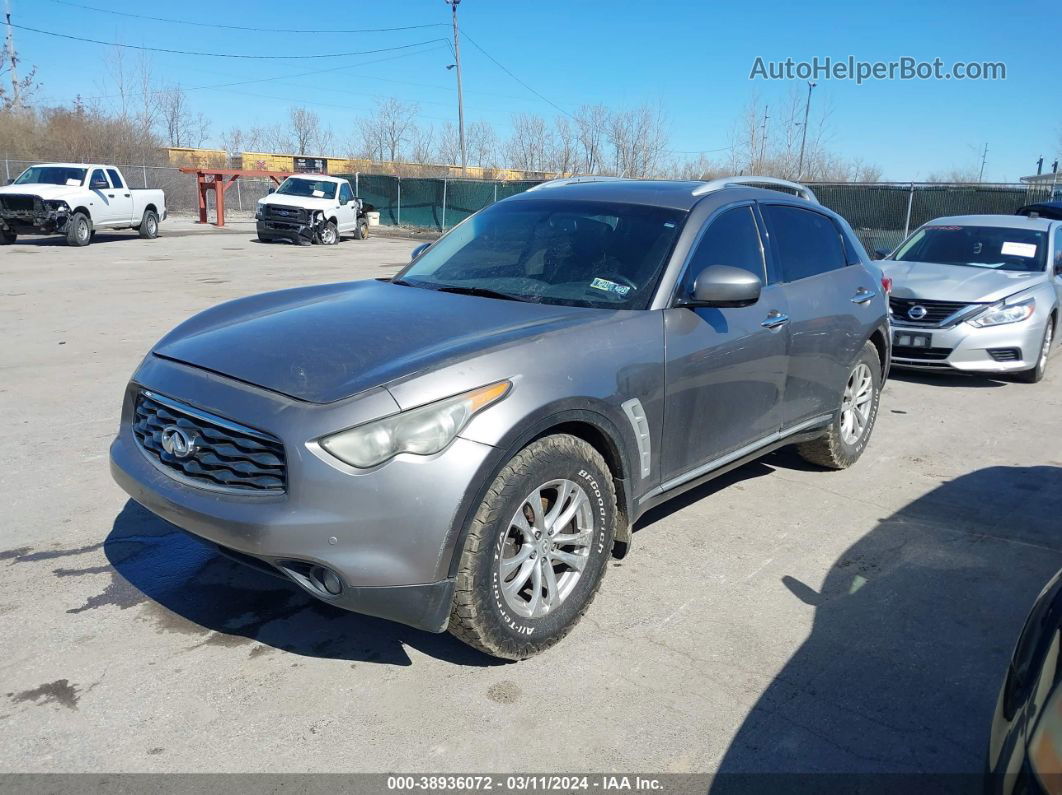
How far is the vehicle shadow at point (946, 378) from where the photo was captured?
865 centimetres

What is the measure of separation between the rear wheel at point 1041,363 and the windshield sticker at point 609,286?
6502mm

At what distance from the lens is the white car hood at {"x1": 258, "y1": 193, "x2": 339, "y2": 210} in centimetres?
2357

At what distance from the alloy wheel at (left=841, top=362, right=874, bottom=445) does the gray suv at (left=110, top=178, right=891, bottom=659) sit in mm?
821

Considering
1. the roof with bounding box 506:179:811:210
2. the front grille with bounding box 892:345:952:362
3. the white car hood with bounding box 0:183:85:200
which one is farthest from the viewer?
the white car hood with bounding box 0:183:85:200

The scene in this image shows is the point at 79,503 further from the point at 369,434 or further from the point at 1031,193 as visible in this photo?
the point at 1031,193

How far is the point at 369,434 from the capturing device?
2.80 m

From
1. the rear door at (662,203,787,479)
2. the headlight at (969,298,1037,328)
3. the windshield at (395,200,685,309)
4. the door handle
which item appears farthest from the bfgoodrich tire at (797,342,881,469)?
the headlight at (969,298,1037,328)

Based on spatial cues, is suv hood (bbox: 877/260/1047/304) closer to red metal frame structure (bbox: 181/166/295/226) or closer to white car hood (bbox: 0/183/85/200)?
white car hood (bbox: 0/183/85/200)

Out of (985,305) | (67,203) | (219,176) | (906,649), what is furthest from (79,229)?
(906,649)

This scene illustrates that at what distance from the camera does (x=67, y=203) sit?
20547mm

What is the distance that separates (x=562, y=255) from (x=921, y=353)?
18.6 feet

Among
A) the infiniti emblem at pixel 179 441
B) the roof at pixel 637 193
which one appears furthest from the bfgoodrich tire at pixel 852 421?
the infiniti emblem at pixel 179 441

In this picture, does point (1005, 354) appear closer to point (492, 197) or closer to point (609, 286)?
point (609, 286)

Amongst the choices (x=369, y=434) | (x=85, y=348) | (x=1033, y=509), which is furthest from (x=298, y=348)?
(x=85, y=348)
